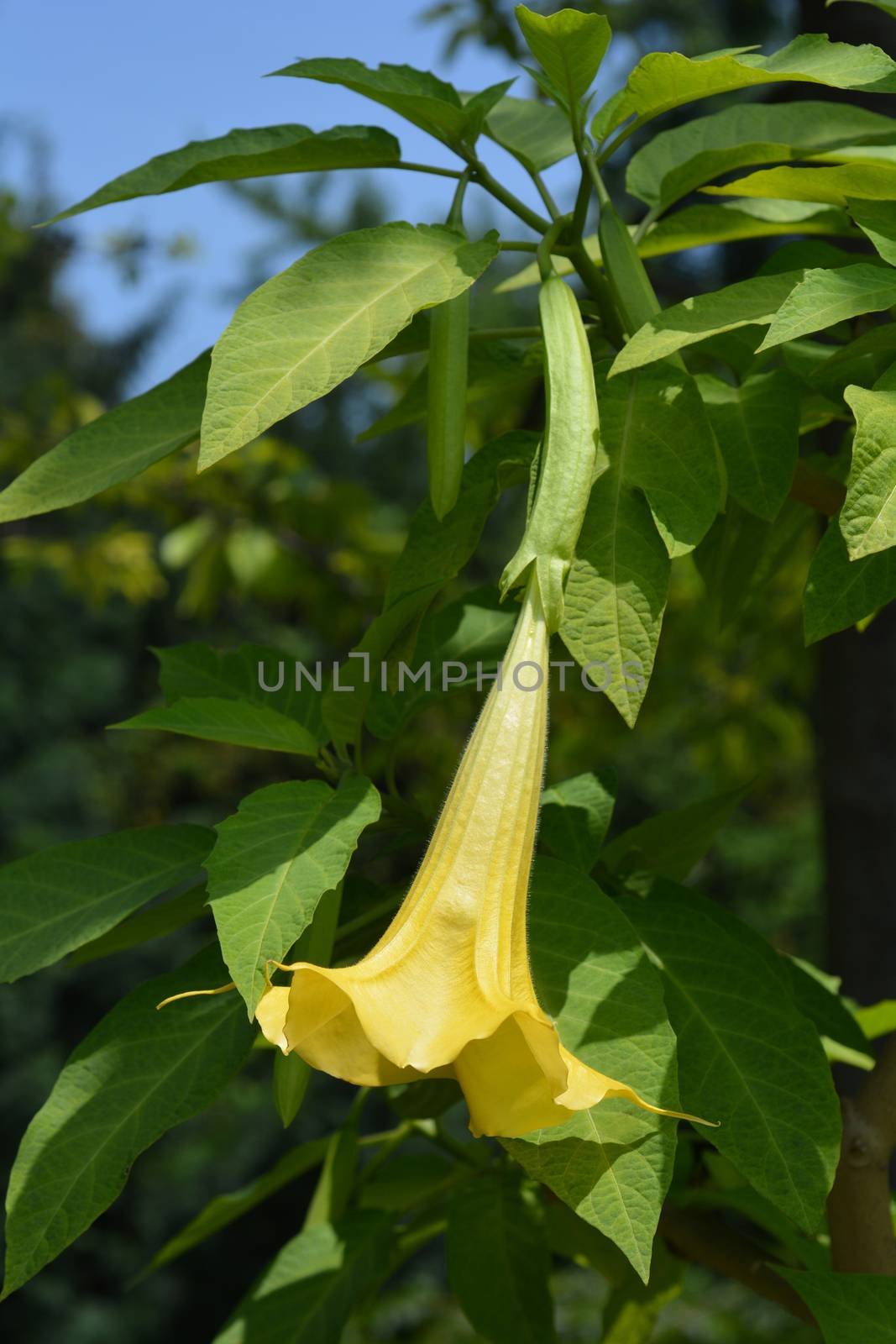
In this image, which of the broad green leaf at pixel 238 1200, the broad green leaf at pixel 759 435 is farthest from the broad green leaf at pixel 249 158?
the broad green leaf at pixel 238 1200

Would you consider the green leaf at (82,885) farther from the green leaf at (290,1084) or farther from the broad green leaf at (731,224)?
the broad green leaf at (731,224)

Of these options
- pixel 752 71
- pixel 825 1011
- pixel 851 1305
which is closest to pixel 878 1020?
pixel 825 1011

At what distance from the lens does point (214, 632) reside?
402 inches

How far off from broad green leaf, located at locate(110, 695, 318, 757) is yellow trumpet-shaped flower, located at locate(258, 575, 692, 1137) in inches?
7.0

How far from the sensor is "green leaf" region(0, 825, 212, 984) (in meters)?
0.57

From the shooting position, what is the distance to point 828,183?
0.56 m

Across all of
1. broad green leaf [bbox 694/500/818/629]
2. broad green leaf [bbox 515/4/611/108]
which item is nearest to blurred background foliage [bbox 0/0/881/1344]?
broad green leaf [bbox 694/500/818/629]

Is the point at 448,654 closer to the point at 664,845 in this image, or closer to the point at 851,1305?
the point at 664,845

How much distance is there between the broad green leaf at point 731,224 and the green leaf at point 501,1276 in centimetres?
55

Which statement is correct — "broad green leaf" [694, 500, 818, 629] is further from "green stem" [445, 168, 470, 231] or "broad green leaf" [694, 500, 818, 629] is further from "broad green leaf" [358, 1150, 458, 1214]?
"broad green leaf" [358, 1150, 458, 1214]

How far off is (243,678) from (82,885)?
165mm

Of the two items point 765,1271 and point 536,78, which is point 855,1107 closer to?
point 765,1271

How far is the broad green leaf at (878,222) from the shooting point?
1.65 ft

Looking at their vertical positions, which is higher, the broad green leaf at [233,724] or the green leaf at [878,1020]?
the broad green leaf at [233,724]
